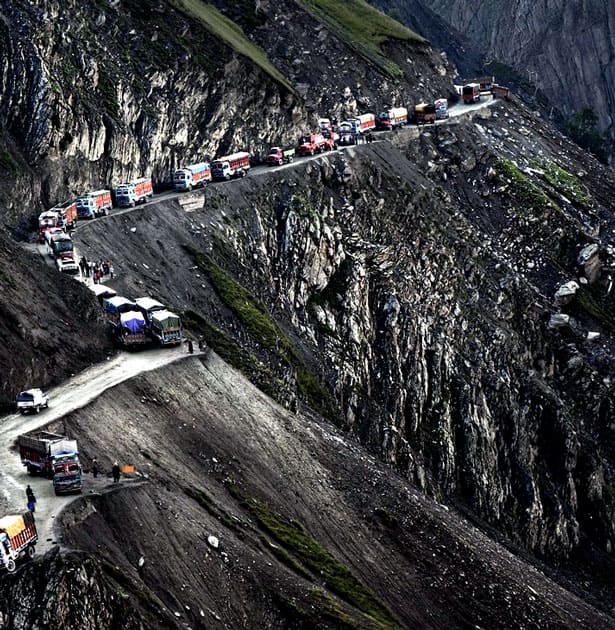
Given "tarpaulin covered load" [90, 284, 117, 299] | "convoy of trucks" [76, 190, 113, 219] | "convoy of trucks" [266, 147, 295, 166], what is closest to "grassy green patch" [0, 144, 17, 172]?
"convoy of trucks" [76, 190, 113, 219]

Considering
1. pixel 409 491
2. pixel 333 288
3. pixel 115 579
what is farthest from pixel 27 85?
pixel 115 579

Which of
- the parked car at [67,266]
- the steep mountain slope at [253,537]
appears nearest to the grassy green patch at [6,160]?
the parked car at [67,266]

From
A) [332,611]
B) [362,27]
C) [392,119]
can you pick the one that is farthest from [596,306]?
[332,611]

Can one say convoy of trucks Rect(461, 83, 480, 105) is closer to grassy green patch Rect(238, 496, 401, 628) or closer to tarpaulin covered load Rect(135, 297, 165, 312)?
tarpaulin covered load Rect(135, 297, 165, 312)

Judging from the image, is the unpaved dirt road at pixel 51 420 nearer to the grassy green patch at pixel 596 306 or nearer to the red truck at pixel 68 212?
the red truck at pixel 68 212

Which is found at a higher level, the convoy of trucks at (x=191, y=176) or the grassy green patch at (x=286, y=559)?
the convoy of trucks at (x=191, y=176)

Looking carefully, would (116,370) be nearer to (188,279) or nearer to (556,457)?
(188,279)

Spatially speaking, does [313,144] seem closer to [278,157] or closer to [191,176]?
[278,157]
